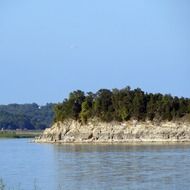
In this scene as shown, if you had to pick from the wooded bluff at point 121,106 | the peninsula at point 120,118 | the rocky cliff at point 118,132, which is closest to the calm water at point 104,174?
the rocky cliff at point 118,132

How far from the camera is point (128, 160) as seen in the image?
61.3m

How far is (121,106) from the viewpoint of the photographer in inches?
4806

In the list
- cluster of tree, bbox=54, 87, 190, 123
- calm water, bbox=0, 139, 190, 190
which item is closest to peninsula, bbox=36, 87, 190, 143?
cluster of tree, bbox=54, 87, 190, 123

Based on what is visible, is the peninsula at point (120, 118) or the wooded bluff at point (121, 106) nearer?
the peninsula at point (120, 118)

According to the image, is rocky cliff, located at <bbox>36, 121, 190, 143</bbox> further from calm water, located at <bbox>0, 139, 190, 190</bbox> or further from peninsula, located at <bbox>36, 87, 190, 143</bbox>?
calm water, located at <bbox>0, 139, 190, 190</bbox>

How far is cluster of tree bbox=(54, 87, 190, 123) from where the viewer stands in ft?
387

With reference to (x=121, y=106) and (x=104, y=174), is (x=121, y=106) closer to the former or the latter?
(x=121, y=106)

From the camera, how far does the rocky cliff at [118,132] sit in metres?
113

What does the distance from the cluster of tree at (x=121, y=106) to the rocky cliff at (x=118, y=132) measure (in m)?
1.35

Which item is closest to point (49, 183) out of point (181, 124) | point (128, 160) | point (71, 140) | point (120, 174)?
point (120, 174)

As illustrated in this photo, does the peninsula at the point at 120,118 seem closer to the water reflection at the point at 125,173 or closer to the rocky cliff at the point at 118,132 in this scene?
the rocky cliff at the point at 118,132

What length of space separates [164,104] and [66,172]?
229ft

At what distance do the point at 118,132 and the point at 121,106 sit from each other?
16.4 ft

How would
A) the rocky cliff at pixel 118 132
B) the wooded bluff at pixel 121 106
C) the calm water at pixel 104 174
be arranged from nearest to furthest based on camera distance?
the calm water at pixel 104 174 → the rocky cliff at pixel 118 132 → the wooded bluff at pixel 121 106
